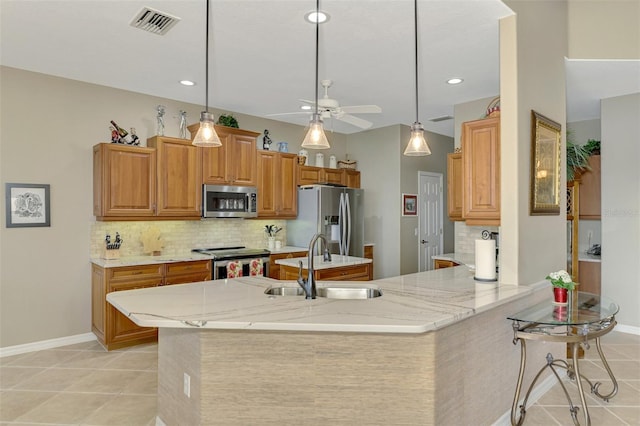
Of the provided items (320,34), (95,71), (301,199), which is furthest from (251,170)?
(320,34)

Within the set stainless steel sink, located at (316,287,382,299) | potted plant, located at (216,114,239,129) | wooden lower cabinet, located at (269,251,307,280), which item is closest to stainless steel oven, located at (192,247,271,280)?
wooden lower cabinet, located at (269,251,307,280)

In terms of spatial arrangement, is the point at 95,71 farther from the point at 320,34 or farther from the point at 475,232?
the point at 475,232

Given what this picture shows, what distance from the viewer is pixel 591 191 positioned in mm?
5352

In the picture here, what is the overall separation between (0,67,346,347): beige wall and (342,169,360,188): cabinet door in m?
3.30

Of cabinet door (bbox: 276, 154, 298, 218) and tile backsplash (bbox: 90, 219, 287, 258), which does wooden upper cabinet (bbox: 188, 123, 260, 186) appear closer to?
cabinet door (bbox: 276, 154, 298, 218)

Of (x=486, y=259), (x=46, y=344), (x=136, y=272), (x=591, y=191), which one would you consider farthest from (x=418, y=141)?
(x=46, y=344)

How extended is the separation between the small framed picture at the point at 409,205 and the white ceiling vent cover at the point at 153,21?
14.8 ft

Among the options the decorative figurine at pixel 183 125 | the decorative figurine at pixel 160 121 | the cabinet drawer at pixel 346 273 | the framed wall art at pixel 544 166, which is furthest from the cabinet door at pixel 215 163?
the framed wall art at pixel 544 166

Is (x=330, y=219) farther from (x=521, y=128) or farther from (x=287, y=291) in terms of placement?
(x=521, y=128)

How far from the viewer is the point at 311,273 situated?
8.14 feet

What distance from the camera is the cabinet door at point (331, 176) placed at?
648 cm

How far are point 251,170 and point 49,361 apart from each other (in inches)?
121

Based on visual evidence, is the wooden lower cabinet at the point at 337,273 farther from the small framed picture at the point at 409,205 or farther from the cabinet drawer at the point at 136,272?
the small framed picture at the point at 409,205

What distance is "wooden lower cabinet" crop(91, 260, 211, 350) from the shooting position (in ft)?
13.5
